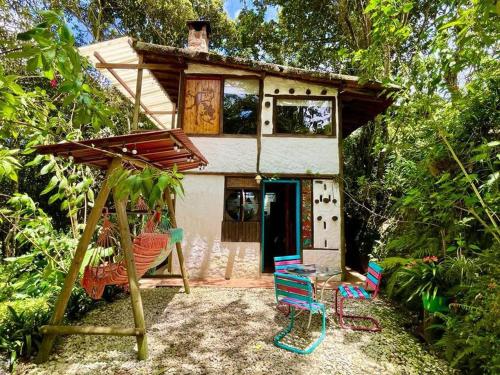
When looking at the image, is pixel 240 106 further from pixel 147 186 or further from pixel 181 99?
pixel 147 186

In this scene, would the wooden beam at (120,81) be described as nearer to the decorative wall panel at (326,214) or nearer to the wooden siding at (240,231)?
the wooden siding at (240,231)

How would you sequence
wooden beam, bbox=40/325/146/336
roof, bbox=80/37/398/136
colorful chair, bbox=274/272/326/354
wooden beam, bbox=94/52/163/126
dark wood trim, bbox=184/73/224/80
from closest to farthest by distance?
wooden beam, bbox=40/325/146/336 → colorful chair, bbox=274/272/326/354 → roof, bbox=80/37/398/136 → wooden beam, bbox=94/52/163/126 → dark wood trim, bbox=184/73/224/80

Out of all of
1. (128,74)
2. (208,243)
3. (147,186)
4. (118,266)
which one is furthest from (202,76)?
(147,186)

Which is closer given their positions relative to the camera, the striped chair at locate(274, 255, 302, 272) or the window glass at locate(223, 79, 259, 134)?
the striped chair at locate(274, 255, 302, 272)

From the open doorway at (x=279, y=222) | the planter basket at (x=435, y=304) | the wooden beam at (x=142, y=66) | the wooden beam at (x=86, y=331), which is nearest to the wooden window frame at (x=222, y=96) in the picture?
the wooden beam at (x=142, y=66)

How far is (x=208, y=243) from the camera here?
634cm

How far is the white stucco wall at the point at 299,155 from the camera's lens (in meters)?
6.60

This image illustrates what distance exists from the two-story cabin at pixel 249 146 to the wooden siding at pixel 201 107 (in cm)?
2

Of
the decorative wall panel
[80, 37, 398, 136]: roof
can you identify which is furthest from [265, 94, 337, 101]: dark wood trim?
the decorative wall panel

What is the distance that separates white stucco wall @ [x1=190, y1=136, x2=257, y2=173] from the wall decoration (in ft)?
4.02

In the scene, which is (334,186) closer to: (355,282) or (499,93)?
(355,282)

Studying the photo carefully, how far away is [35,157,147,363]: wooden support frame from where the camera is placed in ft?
9.86

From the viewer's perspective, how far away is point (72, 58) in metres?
1.42

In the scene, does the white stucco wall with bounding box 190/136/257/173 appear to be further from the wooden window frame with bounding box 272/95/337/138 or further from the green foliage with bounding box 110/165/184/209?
the green foliage with bounding box 110/165/184/209
